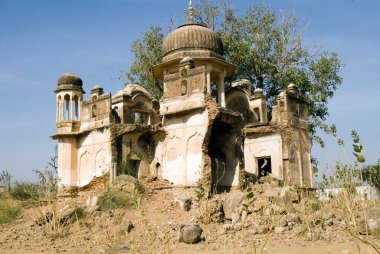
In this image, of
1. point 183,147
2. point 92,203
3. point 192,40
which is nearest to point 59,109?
point 192,40

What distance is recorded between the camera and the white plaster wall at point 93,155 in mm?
15416

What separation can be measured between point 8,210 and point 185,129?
615 cm

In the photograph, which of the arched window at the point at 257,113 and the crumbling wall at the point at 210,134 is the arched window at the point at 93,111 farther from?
the arched window at the point at 257,113

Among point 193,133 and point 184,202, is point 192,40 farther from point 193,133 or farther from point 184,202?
point 184,202

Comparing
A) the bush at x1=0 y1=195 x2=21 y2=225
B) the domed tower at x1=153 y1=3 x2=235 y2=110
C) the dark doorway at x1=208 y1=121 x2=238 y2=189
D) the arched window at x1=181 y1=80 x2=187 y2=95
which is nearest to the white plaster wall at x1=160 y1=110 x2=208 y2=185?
the domed tower at x1=153 y1=3 x2=235 y2=110

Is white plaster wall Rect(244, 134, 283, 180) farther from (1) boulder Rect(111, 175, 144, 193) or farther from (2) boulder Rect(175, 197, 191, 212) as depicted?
(1) boulder Rect(111, 175, 144, 193)

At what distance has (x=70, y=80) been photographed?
1823cm

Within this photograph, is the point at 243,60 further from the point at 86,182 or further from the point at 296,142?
the point at 86,182

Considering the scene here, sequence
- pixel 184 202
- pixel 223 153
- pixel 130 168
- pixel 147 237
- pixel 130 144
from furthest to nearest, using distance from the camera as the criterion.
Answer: pixel 130 144
pixel 223 153
pixel 130 168
pixel 184 202
pixel 147 237

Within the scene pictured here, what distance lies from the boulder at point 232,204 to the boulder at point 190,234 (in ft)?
7.49

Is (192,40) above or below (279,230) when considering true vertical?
above

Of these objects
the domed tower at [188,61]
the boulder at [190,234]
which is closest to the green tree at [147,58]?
the domed tower at [188,61]

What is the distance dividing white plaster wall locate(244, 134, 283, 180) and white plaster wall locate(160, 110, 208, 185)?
4170 mm

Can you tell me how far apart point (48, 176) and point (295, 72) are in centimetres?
1545
